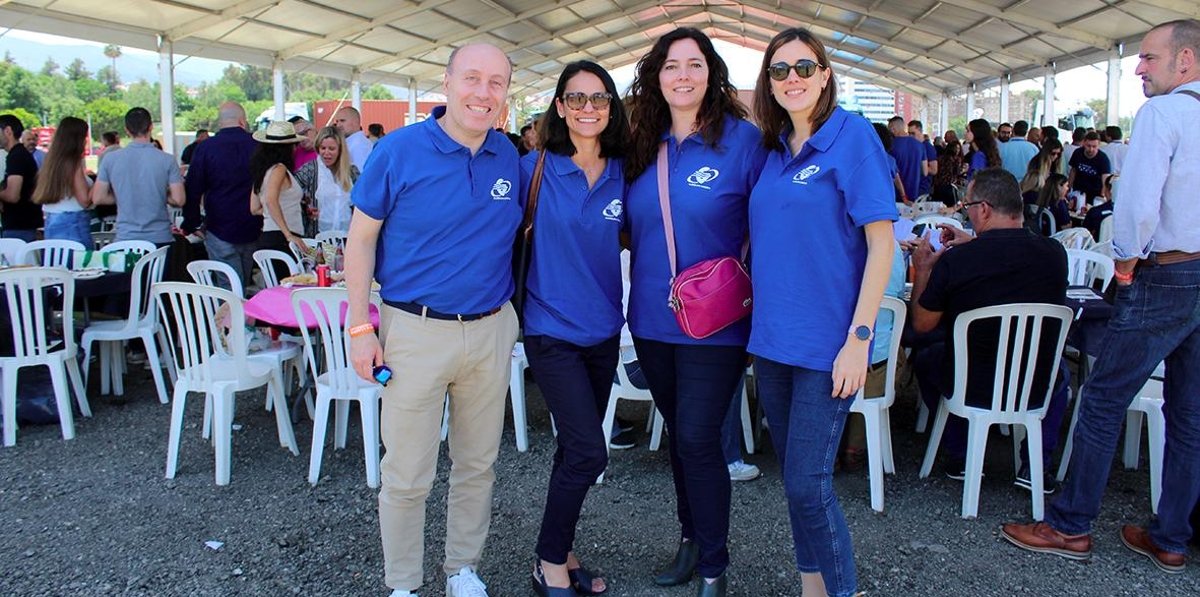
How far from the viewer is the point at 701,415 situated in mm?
2189

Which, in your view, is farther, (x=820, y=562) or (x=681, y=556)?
(x=681, y=556)

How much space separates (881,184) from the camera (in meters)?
1.89

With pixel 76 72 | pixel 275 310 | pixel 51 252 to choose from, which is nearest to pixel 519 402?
pixel 275 310

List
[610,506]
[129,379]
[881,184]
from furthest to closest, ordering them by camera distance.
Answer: [129,379], [610,506], [881,184]

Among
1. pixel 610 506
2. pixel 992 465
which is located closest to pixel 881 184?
pixel 610 506

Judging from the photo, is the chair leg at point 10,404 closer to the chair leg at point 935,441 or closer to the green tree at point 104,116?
the chair leg at point 935,441

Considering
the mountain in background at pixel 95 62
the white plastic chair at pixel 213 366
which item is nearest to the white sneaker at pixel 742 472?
the white plastic chair at pixel 213 366

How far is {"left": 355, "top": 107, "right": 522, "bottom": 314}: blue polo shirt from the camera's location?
2.09 m

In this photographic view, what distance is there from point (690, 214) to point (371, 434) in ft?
6.04

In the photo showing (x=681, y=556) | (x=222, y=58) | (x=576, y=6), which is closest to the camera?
(x=681, y=556)

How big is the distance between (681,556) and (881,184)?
4.32ft

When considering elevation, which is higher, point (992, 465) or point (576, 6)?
point (576, 6)

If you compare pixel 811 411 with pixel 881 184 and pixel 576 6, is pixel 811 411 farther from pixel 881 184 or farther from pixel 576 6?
pixel 576 6

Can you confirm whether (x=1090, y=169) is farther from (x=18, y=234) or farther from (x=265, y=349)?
(x=18, y=234)
